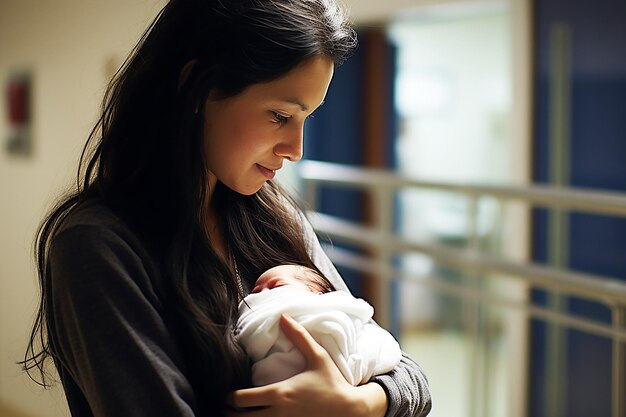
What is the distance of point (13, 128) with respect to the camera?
8.61 ft

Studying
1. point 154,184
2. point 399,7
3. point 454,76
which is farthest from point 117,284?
point 454,76

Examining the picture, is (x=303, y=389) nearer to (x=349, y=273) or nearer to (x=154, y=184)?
(x=154, y=184)

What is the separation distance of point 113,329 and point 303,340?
0.24 m

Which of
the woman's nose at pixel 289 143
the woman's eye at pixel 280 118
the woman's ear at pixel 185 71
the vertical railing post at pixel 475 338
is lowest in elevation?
the vertical railing post at pixel 475 338

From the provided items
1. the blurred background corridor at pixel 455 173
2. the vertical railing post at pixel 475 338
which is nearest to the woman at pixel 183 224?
the blurred background corridor at pixel 455 173

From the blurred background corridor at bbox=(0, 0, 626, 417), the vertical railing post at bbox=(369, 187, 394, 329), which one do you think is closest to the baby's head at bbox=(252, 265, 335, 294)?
the blurred background corridor at bbox=(0, 0, 626, 417)

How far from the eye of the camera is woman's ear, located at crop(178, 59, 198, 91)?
1.06 m

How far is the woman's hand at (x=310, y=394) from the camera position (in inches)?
39.3

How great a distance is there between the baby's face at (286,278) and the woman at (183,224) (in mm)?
55

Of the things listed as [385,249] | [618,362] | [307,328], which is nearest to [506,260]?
[618,362]

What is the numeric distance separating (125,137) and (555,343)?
286 cm

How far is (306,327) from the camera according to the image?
3.59 feet

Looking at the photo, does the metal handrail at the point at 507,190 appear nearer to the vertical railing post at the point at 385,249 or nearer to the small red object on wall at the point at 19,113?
the vertical railing post at the point at 385,249

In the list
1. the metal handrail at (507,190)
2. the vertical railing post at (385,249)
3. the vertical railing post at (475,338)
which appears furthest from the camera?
the vertical railing post at (385,249)
